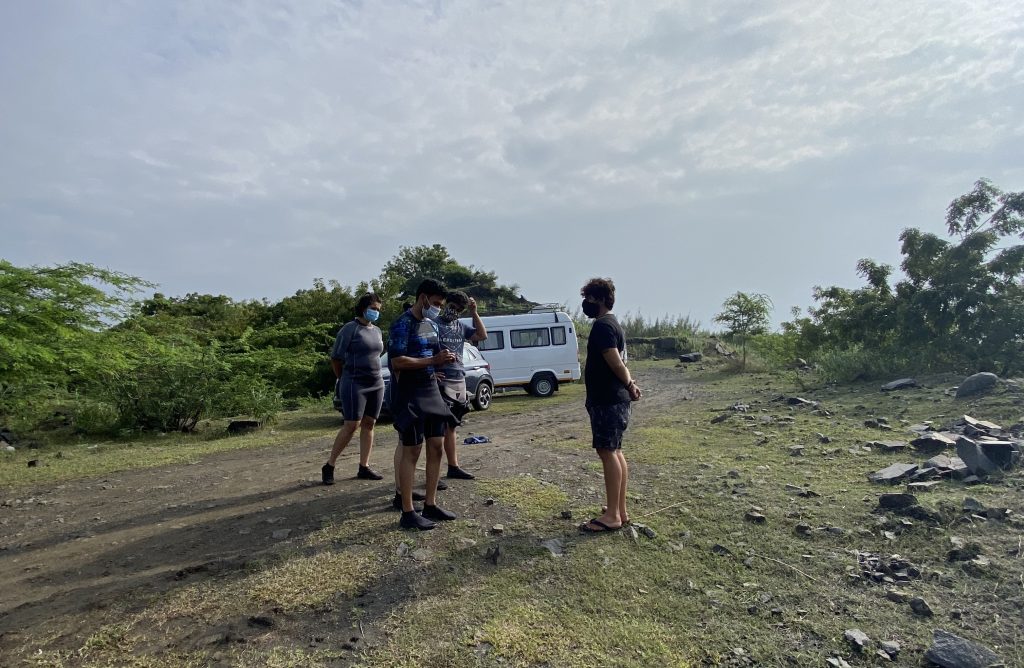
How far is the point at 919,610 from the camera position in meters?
3.20

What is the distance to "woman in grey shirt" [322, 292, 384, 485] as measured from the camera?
5621 millimetres

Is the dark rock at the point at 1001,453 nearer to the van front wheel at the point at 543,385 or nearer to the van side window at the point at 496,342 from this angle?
the van front wheel at the point at 543,385

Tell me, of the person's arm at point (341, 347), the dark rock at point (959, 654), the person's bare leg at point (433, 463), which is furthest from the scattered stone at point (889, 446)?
the person's arm at point (341, 347)

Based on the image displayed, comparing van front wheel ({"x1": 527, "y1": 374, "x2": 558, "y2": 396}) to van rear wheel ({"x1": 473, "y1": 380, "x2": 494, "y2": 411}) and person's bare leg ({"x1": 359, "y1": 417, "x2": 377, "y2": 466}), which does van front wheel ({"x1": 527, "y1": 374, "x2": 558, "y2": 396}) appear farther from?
person's bare leg ({"x1": 359, "y1": 417, "x2": 377, "y2": 466})

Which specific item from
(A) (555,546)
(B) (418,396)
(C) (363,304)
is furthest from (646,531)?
(C) (363,304)

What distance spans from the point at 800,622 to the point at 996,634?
2.85ft

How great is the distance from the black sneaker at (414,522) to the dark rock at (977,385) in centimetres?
875

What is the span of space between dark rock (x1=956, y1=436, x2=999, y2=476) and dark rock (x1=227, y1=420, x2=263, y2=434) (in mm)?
10135

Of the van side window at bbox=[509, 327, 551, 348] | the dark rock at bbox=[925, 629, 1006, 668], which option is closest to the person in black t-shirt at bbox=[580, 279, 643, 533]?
the dark rock at bbox=[925, 629, 1006, 668]

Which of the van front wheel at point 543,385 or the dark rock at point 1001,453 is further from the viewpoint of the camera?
the van front wheel at point 543,385

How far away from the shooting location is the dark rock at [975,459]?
519 cm

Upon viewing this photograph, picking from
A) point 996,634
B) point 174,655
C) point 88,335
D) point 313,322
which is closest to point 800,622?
point 996,634

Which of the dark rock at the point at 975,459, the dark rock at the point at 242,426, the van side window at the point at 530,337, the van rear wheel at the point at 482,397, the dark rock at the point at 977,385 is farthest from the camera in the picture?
the van side window at the point at 530,337

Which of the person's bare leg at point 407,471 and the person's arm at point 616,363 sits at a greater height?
the person's arm at point 616,363
